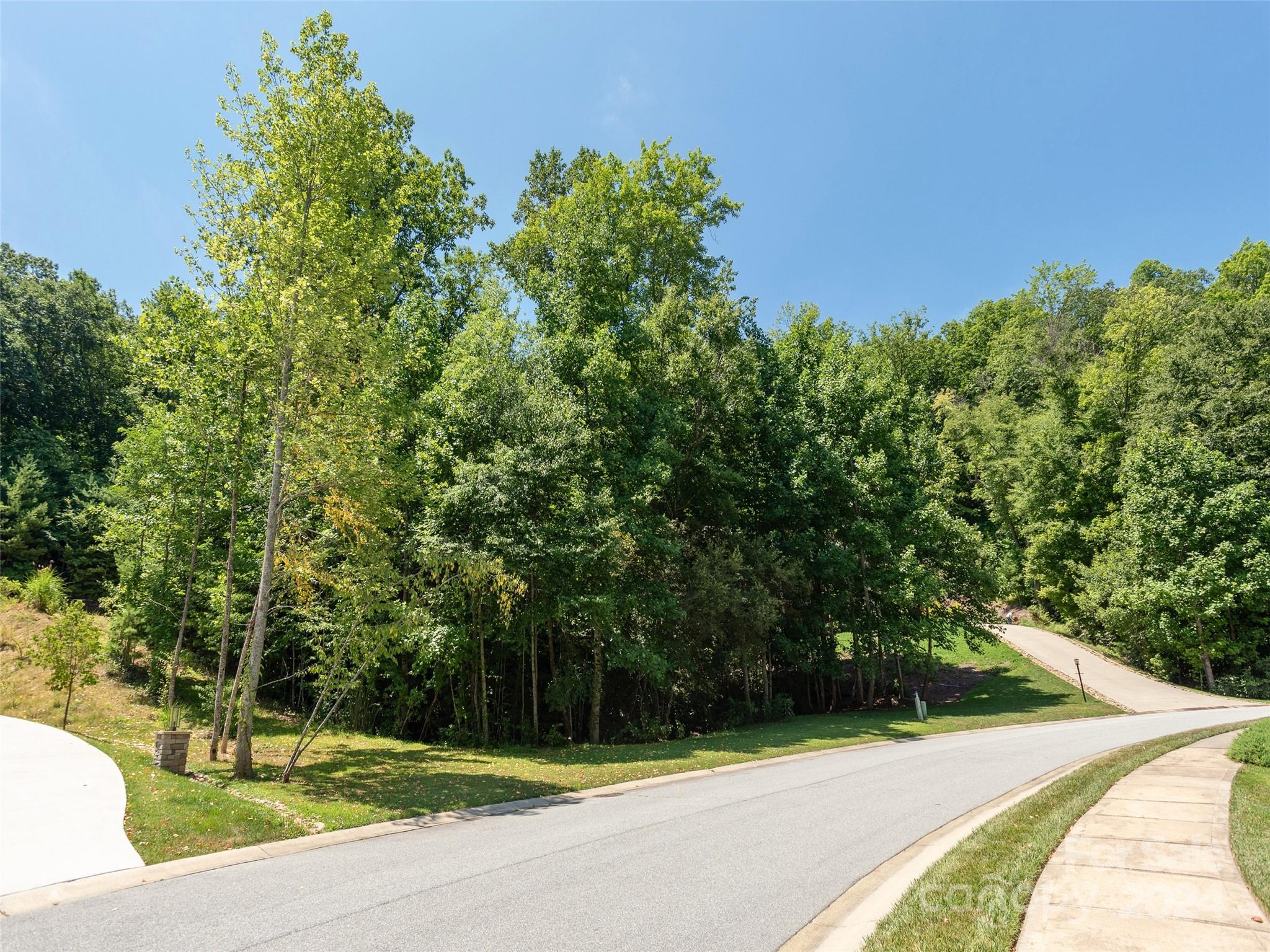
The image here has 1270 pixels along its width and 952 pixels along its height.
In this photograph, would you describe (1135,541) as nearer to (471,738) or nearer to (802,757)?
(802,757)

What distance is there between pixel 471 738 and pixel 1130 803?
610 inches

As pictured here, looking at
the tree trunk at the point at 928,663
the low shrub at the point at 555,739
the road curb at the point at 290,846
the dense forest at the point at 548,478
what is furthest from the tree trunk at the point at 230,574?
the tree trunk at the point at 928,663

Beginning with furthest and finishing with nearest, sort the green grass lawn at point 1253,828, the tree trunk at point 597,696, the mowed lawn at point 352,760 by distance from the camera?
the tree trunk at point 597,696 < the mowed lawn at point 352,760 < the green grass lawn at point 1253,828

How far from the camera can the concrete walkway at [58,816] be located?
626 centimetres

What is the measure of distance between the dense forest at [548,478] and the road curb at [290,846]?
3.85 m

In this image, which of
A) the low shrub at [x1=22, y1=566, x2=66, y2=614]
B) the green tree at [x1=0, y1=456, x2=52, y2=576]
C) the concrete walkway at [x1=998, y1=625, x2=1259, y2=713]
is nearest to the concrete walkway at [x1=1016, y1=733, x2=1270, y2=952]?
the concrete walkway at [x1=998, y1=625, x2=1259, y2=713]

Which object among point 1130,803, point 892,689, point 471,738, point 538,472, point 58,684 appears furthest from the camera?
point 892,689

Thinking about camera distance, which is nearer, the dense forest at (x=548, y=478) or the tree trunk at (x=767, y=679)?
the dense forest at (x=548, y=478)

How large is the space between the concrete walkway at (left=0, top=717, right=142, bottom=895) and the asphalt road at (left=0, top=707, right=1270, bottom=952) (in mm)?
1088

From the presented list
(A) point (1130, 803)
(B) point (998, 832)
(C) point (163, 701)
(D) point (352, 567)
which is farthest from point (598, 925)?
(C) point (163, 701)

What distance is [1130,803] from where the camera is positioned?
27.8ft

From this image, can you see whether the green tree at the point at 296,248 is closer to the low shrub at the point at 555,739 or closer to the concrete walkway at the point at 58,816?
the concrete walkway at the point at 58,816

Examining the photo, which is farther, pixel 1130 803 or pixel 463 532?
pixel 463 532

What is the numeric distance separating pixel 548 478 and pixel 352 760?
833 centimetres
